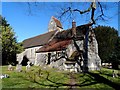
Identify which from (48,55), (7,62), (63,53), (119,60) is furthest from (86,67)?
(7,62)

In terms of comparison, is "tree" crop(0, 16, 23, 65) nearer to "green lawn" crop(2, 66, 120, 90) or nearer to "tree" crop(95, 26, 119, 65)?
"green lawn" crop(2, 66, 120, 90)

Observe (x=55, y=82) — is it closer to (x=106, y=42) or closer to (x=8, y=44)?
(x=8, y=44)

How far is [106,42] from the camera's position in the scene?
42.8 metres

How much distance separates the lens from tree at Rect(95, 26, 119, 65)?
133ft

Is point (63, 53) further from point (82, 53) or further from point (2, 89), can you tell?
point (2, 89)

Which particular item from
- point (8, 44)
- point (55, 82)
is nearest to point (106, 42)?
point (8, 44)

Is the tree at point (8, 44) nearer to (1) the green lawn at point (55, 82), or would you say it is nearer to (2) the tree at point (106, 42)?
(1) the green lawn at point (55, 82)

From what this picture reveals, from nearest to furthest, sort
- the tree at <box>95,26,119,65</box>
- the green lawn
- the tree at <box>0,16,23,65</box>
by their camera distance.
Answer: the green lawn
the tree at <box>0,16,23,65</box>
the tree at <box>95,26,119,65</box>

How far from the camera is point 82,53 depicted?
91.5ft

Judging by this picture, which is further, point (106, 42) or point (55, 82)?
point (106, 42)

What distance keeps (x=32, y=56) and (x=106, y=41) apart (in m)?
18.9

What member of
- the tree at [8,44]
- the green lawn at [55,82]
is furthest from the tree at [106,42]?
the green lawn at [55,82]

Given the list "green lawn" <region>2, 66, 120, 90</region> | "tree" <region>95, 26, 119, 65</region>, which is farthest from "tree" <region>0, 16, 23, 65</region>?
"tree" <region>95, 26, 119, 65</region>

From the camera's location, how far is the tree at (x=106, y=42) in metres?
40.4
